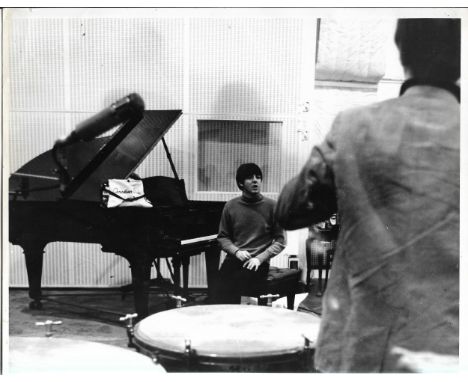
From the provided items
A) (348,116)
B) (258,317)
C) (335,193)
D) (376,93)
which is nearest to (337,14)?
(376,93)

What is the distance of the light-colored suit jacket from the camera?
1.30m

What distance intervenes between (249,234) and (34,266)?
1.39m

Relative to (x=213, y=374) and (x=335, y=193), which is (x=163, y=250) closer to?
(x=213, y=374)

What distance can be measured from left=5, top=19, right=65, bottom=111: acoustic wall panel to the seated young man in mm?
1059

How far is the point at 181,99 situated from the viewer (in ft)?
10.6

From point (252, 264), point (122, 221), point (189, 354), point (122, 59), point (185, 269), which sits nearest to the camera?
point (189, 354)

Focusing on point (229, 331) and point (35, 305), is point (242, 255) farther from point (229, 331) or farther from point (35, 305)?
point (35, 305)

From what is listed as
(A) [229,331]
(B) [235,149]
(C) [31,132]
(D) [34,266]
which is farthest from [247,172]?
(D) [34,266]

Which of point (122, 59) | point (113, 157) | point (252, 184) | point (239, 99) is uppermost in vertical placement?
point (122, 59)

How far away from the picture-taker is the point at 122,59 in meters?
2.77

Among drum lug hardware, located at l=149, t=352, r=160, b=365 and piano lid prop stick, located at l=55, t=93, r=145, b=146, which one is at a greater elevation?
piano lid prop stick, located at l=55, t=93, r=145, b=146

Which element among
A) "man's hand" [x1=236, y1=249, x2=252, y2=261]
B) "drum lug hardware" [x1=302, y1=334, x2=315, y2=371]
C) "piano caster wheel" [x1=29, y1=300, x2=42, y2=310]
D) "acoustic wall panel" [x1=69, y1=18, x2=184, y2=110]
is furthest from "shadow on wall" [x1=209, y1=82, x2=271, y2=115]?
"piano caster wheel" [x1=29, y1=300, x2=42, y2=310]

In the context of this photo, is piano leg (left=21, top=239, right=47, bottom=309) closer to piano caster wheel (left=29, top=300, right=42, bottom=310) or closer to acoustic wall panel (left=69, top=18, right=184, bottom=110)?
piano caster wheel (left=29, top=300, right=42, bottom=310)

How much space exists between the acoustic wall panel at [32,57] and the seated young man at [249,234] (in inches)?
41.7
